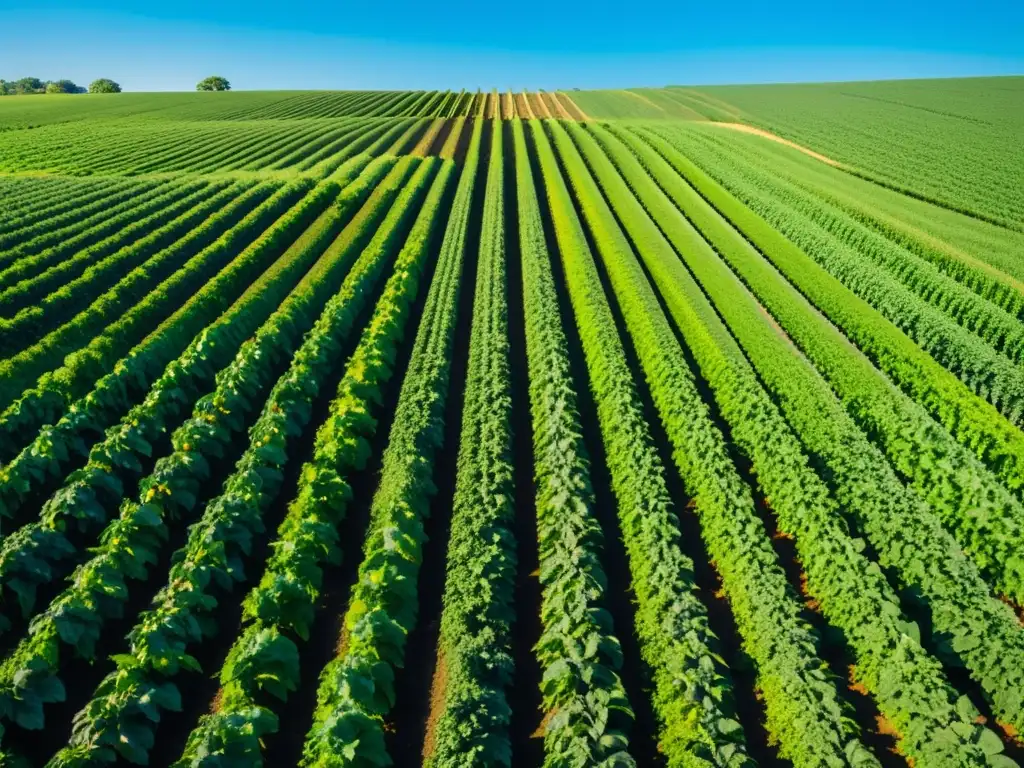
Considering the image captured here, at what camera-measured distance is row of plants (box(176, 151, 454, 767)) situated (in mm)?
9227

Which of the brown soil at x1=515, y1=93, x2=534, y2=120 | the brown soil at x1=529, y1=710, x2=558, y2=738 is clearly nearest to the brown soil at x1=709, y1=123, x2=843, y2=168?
the brown soil at x1=515, y1=93, x2=534, y2=120

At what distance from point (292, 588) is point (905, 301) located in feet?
85.0

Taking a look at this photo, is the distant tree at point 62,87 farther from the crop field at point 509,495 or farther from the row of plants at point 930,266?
the row of plants at point 930,266

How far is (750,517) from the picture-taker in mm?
13016

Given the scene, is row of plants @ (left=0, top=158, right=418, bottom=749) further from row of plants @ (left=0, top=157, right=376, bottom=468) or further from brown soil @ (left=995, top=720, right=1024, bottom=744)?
brown soil @ (left=995, top=720, right=1024, bottom=744)

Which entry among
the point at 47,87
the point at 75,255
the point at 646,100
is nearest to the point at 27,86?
the point at 47,87

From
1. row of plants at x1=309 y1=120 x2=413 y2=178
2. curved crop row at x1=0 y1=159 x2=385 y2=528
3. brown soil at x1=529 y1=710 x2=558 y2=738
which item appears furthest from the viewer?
row of plants at x1=309 y1=120 x2=413 y2=178

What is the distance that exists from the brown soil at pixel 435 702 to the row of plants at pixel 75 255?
2444cm

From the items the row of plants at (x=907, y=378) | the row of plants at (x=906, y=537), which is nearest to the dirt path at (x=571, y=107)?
the row of plants at (x=907, y=378)

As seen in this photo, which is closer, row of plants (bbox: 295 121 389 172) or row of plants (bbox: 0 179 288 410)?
row of plants (bbox: 0 179 288 410)

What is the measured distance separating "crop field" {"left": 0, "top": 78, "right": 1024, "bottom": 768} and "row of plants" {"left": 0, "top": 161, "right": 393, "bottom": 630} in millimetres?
116

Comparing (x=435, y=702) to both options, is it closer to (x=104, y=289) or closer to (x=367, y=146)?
(x=104, y=289)

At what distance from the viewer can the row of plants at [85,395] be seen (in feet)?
49.8

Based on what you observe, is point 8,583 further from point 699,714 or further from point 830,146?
point 830,146
